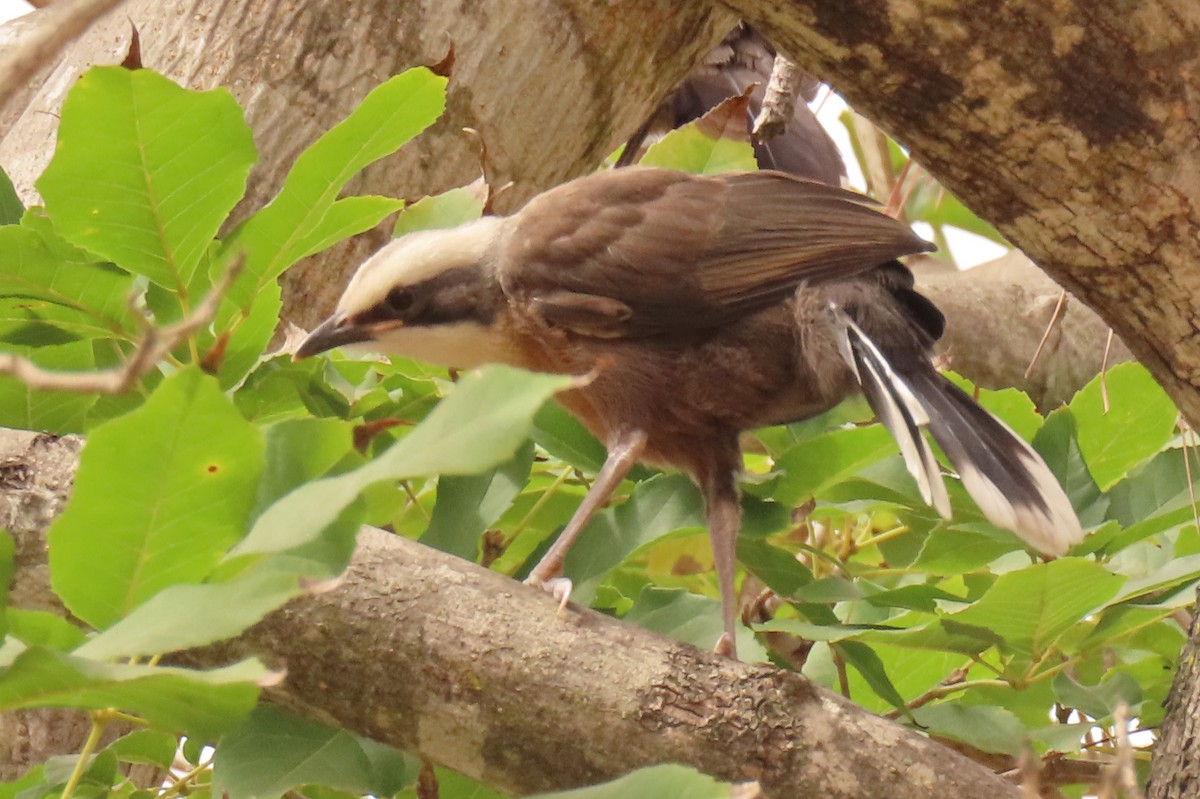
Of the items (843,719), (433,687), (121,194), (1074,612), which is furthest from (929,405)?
(121,194)

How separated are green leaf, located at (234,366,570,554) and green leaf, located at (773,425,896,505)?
100 cm

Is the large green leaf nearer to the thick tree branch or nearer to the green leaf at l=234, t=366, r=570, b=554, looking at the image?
the thick tree branch

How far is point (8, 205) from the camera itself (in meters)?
1.90

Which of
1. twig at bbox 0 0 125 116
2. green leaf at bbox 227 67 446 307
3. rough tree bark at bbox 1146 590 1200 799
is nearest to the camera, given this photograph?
twig at bbox 0 0 125 116

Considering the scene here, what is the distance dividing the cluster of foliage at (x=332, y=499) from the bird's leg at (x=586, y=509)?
35 mm

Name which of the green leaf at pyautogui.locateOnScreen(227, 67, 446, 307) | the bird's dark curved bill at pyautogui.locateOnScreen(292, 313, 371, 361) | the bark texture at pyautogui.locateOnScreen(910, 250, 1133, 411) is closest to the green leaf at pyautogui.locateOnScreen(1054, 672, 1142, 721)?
the green leaf at pyautogui.locateOnScreen(227, 67, 446, 307)

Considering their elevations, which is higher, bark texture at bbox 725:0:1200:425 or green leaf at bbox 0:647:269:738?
bark texture at bbox 725:0:1200:425

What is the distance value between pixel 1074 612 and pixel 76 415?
53.5 inches

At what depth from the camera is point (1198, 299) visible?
1.59 metres

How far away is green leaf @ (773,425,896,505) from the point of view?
193 centimetres

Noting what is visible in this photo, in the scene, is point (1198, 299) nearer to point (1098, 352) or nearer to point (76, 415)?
point (76, 415)

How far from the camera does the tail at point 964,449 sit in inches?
72.2

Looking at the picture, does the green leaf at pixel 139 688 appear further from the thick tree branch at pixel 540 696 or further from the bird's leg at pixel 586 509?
the bird's leg at pixel 586 509

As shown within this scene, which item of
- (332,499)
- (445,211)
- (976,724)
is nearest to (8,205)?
(445,211)
